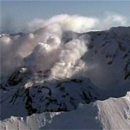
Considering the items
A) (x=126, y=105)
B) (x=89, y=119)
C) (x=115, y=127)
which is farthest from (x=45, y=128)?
(x=126, y=105)

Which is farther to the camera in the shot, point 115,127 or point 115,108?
point 115,108

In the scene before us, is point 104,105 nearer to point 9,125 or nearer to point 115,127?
point 115,127

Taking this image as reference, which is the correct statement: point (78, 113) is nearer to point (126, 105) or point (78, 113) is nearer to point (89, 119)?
point (89, 119)

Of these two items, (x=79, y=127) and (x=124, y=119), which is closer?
(x=79, y=127)

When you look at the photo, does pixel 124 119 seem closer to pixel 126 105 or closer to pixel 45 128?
pixel 126 105

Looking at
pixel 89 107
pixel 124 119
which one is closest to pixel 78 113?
pixel 89 107

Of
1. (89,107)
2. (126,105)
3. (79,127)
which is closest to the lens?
(79,127)

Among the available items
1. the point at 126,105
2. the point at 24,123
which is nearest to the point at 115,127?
the point at 126,105

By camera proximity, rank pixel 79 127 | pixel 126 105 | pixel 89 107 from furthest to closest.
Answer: pixel 126 105
pixel 89 107
pixel 79 127
